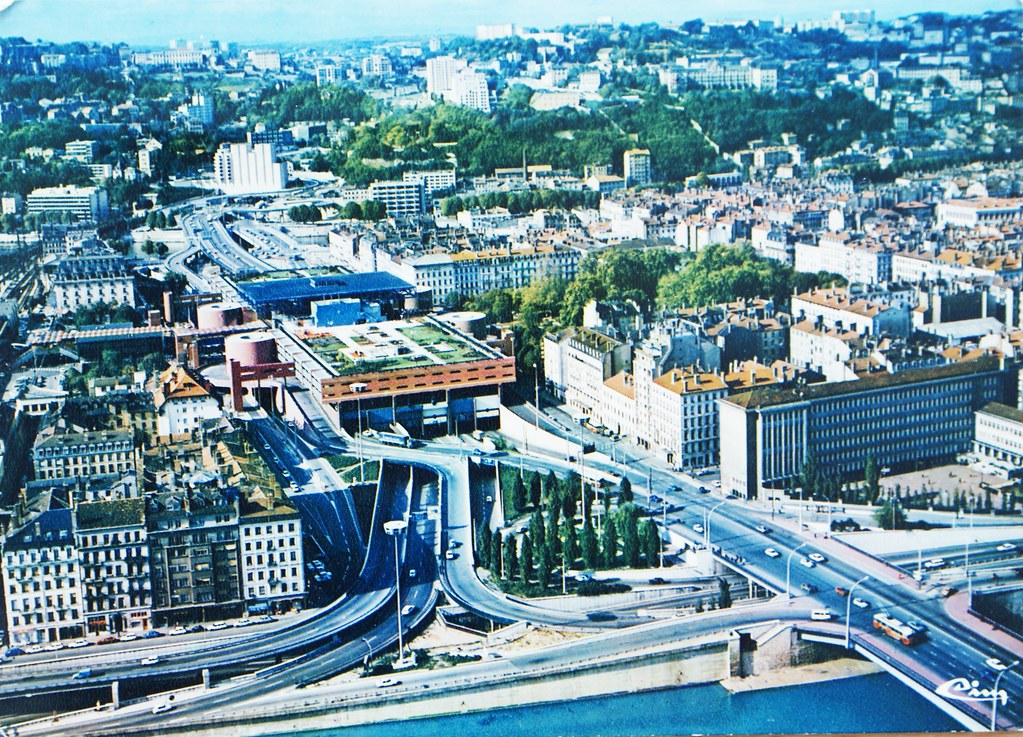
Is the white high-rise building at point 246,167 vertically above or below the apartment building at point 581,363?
above

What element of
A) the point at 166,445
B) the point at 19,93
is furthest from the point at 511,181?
the point at 166,445

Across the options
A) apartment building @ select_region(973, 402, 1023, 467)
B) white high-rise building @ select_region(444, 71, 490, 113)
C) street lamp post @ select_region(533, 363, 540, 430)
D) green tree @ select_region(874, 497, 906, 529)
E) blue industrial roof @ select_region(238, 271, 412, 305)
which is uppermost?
white high-rise building @ select_region(444, 71, 490, 113)

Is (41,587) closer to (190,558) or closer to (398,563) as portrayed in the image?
(190,558)

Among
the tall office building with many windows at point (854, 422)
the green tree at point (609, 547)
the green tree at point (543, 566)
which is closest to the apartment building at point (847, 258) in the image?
the tall office building with many windows at point (854, 422)

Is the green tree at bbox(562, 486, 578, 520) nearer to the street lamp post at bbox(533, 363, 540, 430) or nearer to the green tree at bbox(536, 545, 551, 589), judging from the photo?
the green tree at bbox(536, 545, 551, 589)

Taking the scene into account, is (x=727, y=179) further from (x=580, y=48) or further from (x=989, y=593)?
(x=989, y=593)

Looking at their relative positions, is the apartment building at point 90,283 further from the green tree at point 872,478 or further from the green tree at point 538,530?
the green tree at point 872,478

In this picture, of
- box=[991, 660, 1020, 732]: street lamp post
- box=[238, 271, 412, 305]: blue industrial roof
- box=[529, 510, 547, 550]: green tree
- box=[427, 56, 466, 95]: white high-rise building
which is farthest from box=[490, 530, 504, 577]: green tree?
box=[427, 56, 466, 95]: white high-rise building
